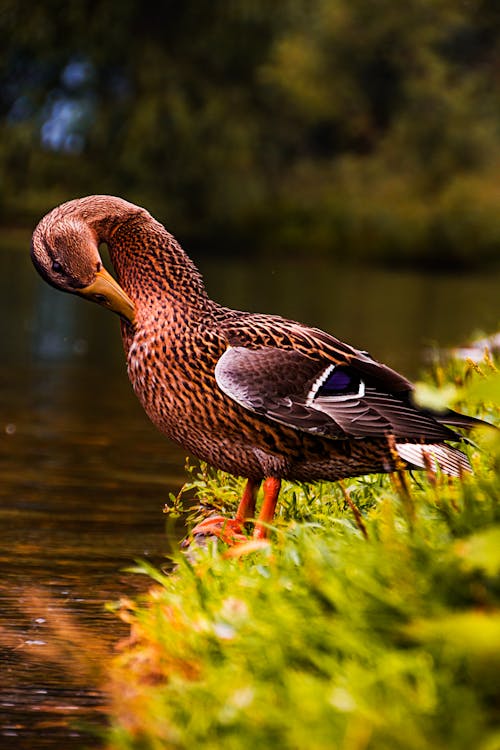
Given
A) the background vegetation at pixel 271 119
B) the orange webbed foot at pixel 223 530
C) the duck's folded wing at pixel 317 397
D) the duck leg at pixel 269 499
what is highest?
the background vegetation at pixel 271 119

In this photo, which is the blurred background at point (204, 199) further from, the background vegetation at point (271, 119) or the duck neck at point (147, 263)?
the duck neck at point (147, 263)

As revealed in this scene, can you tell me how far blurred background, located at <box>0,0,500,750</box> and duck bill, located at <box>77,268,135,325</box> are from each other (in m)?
1.08

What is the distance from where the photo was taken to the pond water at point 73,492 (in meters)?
4.38

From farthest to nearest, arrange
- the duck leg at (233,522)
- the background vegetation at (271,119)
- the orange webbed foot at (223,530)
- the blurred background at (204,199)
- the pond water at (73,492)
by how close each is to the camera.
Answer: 1. the background vegetation at (271,119)
2. the blurred background at (204,199)
3. the duck leg at (233,522)
4. the orange webbed foot at (223,530)
5. the pond water at (73,492)

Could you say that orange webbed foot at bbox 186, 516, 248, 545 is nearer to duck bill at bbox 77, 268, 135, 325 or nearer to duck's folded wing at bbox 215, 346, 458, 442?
duck's folded wing at bbox 215, 346, 458, 442

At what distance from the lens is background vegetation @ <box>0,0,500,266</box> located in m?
46.0

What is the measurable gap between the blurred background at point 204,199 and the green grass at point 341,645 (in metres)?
0.55

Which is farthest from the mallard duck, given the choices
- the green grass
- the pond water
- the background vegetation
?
the background vegetation

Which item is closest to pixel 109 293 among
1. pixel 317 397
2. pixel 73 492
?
pixel 317 397

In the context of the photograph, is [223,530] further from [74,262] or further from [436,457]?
[74,262]

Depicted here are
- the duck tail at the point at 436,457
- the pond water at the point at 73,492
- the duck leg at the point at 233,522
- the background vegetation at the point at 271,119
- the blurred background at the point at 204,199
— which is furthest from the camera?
the background vegetation at the point at 271,119

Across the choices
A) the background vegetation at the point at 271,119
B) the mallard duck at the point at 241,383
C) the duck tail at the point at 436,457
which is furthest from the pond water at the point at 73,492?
the background vegetation at the point at 271,119

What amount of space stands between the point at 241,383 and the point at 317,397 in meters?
0.28

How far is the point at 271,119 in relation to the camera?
57.3m
